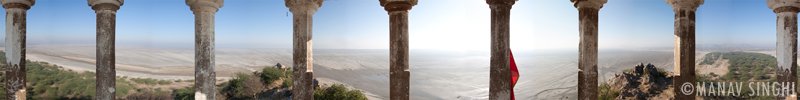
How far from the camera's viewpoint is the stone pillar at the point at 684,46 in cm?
685

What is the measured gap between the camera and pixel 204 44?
22.5ft

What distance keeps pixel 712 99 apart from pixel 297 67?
30.1 metres

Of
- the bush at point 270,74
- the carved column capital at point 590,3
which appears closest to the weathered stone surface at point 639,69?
the carved column capital at point 590,3

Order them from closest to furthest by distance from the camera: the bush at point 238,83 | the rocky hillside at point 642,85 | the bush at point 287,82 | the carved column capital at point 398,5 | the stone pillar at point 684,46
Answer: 1. the stone pillar at point 684,46
2. the carved column capital at point 398,5
3. the rocky hillside at point 642,85
4. the bush at point 287,82
5. the bush at point 238,83

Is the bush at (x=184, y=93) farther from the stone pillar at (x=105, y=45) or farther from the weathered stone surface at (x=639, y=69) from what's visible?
the weathered stone surface at (x=639, y=69)

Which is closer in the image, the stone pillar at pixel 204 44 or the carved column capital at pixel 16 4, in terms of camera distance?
the stone pillar at pixel 204 44

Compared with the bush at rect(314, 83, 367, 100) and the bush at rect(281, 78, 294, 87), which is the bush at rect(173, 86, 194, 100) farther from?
the bush at rect(314, 83, 367, 100)

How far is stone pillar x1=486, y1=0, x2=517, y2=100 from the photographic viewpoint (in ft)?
19.0

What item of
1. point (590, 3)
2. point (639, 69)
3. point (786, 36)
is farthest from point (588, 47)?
point (639, 69)

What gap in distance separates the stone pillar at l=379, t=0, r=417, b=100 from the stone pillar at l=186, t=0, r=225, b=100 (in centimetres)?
349

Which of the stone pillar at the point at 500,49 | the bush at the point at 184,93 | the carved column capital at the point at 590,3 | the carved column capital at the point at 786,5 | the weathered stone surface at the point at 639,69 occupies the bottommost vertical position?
the bush at the point at 184,93

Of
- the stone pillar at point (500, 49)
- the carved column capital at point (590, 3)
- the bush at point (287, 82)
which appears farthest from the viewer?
the bush at point (287, 82)

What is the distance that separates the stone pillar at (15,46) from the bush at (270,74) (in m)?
21.3

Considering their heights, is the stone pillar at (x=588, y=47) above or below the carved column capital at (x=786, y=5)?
below
